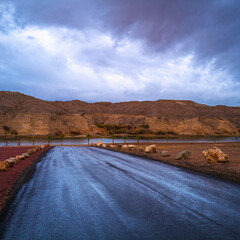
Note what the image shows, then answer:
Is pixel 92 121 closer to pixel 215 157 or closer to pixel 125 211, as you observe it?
pixel 215 157

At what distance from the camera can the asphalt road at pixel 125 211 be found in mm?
4039

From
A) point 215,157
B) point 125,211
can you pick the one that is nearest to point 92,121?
point 215,157

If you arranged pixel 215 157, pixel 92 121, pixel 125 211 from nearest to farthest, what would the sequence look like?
pixel 125 211 < pixel 215 157 < pixel 92 121

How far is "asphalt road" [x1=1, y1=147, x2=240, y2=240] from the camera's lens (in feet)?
13.3

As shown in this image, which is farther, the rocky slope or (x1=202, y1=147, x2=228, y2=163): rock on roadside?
the rocky slope

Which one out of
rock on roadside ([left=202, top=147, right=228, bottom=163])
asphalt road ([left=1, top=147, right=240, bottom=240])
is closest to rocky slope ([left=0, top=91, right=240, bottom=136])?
rock on roadside ([left=202, top=147, right=228, bottom=163])

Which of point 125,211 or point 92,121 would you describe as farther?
point 92,121

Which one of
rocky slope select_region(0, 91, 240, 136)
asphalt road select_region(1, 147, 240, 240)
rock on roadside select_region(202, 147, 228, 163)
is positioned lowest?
asphalt road select_region(1, 147, 240, 240)

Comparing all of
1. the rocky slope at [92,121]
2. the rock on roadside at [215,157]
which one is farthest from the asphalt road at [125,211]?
the rocky slope at [92,121]

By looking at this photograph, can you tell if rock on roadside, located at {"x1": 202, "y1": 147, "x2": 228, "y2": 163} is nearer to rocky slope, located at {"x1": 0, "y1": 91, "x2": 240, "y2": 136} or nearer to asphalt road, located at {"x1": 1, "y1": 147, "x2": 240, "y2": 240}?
asphalt road, located at {"x1": 1, "y1": 147, "x2": 240, "y2": 240}

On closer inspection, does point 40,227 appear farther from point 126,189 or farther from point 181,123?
point 181,123

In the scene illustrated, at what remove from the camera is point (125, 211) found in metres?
5.14

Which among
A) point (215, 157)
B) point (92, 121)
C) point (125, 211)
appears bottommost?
point (125, 211)

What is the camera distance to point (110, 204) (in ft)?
18.7
